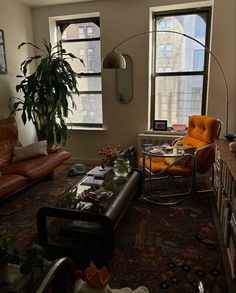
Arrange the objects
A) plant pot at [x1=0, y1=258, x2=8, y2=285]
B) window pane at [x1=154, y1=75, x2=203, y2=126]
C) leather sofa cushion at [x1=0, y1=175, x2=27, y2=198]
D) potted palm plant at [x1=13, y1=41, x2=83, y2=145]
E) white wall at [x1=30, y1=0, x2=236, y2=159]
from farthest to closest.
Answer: window pane at [x1=154, y1=75, x2=203, y2=126], potted palm plant at [x1=13, y1=41, x2=83, y2=145], white wall at [x1=30, y1=0, x2=236, y2=159], leather sofa cushion at [x1=0, y1=175, x2=27, y2=198], plant pot at [x1=0, y1=258, x2=8, y2=285]

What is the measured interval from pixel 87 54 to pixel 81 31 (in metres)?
0.40

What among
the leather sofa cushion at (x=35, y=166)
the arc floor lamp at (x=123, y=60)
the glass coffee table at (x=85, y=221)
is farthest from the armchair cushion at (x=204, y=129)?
the leather sofa cushion at (x=35, y=166)

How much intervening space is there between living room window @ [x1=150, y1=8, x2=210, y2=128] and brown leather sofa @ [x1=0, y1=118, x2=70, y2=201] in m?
1.88

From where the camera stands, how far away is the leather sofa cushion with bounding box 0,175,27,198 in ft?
8.63

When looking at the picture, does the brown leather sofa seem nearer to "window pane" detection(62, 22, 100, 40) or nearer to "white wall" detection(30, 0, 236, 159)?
"white wall" detection(30, 0, 236, 159)

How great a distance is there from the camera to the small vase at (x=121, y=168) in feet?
9.27

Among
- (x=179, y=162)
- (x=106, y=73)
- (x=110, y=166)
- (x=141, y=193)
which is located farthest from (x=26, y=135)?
(x=179, y=162)

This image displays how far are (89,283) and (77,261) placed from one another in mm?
581

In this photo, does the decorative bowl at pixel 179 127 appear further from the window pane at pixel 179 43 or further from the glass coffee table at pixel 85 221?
the glass coffee table at pixel 85 221

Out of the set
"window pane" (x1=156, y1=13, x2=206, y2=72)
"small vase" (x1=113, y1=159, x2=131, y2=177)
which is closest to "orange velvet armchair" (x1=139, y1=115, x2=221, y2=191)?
"small vase" (x1=113, y1=159, x2=131, y2=177)

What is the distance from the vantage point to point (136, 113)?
4.25 m

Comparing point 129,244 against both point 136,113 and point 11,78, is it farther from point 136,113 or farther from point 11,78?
point 11,78

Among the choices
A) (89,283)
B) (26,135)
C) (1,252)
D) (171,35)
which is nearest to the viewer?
(1,252)

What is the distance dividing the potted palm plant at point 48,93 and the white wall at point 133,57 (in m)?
0.66
